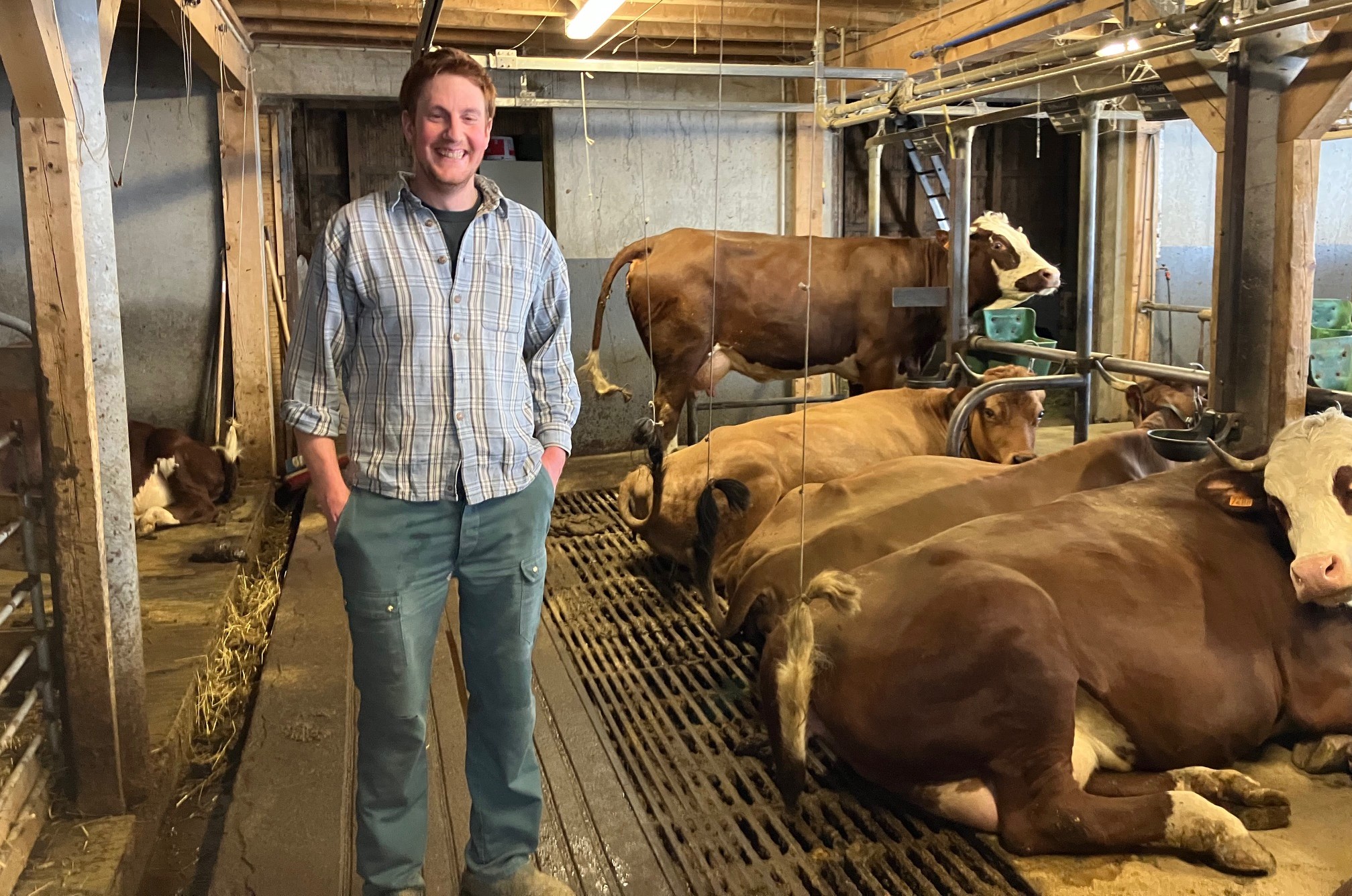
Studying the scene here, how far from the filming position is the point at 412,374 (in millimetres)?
1956

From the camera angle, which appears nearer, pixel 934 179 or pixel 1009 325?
pixel 1009 325

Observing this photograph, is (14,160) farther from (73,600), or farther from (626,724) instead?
(626,724)

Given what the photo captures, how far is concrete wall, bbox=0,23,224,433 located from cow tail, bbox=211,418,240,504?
821 millimetres

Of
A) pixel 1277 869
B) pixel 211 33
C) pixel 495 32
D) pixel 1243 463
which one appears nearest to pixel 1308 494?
pixel 1243 463

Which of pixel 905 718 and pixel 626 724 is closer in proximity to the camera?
pixel 905 718

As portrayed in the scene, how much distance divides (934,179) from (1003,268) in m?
2.09

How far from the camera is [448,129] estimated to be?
75.8 inches

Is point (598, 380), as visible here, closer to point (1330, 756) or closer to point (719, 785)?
point (719, 785)

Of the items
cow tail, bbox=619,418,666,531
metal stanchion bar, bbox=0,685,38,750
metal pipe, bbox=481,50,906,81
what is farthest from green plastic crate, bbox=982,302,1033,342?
metal stanchion bar, bbox=0,685,38,750

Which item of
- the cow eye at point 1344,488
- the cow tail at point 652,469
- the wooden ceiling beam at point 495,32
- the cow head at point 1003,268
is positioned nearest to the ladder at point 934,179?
the cow head at point 1003,268

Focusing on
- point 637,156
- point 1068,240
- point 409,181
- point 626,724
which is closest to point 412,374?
point 409,181

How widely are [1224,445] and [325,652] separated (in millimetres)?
3049

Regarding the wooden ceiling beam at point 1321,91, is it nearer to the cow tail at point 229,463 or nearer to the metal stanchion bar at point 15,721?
the metal stanchion bar at point 15,721

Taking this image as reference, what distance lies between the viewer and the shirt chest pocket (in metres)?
2.01
